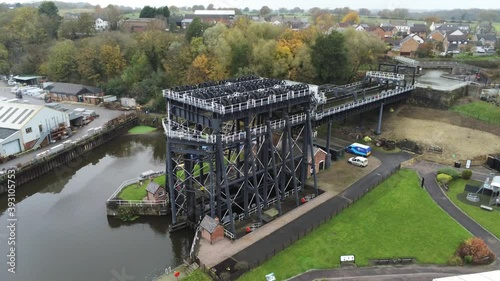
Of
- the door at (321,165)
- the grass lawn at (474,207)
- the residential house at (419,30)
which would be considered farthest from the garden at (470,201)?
the residential house at (419,30)

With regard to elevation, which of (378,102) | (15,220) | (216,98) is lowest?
(15,220)

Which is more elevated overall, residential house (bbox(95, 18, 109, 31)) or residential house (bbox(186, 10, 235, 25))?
residential house (bbox(186, 10, 235, 25))

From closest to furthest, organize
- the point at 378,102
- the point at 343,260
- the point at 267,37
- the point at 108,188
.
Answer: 1. the point at 343,260
2. the point at 108,188
3. the point at 378,102
4. the point at 267,37

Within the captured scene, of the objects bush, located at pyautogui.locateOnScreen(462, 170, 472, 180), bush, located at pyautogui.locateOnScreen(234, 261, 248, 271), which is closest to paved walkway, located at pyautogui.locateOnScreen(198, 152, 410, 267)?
bush, located at pyautogui.locateOnScreen(234, 261, 248, 271)

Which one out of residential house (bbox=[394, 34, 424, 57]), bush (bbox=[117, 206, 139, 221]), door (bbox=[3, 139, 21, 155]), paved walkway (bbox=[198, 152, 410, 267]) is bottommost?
bush (bbox=[117, 206, 139, 221])

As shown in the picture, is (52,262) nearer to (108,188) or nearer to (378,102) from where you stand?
(108,188)

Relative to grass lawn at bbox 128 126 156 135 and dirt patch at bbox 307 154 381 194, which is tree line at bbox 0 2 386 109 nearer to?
grass lawn at bbox 128 126 156 135

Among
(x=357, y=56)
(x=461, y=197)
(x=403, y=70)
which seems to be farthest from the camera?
(x=403, y=70)

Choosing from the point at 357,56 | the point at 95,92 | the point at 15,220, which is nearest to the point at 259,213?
the point at 15,220
